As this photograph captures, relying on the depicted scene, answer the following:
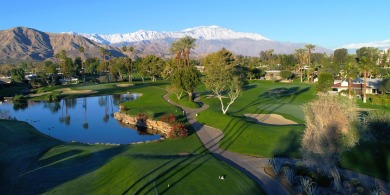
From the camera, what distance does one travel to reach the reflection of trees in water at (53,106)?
252ft

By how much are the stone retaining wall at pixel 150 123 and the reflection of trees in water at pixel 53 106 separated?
70.6ft

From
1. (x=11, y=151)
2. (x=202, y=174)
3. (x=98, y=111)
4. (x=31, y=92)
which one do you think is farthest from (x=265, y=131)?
(x=31, y=92)

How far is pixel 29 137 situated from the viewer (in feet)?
144

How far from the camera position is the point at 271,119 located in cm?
5200

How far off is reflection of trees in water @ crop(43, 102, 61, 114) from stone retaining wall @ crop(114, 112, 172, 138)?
847 inches

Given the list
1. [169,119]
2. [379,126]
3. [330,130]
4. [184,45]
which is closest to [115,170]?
[330,130]

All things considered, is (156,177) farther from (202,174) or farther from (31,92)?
(31,92)

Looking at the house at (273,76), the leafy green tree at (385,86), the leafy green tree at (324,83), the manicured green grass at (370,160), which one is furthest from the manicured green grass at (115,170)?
the house at (273,76)

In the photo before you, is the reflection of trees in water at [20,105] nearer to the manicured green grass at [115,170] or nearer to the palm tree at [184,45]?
the manicured green grass at [115,170]

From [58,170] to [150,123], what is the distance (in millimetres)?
24151

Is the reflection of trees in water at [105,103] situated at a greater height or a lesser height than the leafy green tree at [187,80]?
lesser

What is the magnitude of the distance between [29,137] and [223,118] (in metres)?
26.8

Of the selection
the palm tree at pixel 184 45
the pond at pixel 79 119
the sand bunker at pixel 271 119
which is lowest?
the pond at pixel 79 119

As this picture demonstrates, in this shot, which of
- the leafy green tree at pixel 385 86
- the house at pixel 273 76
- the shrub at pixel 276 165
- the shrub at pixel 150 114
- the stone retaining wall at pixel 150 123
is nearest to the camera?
the shrub at pixel 276 165
